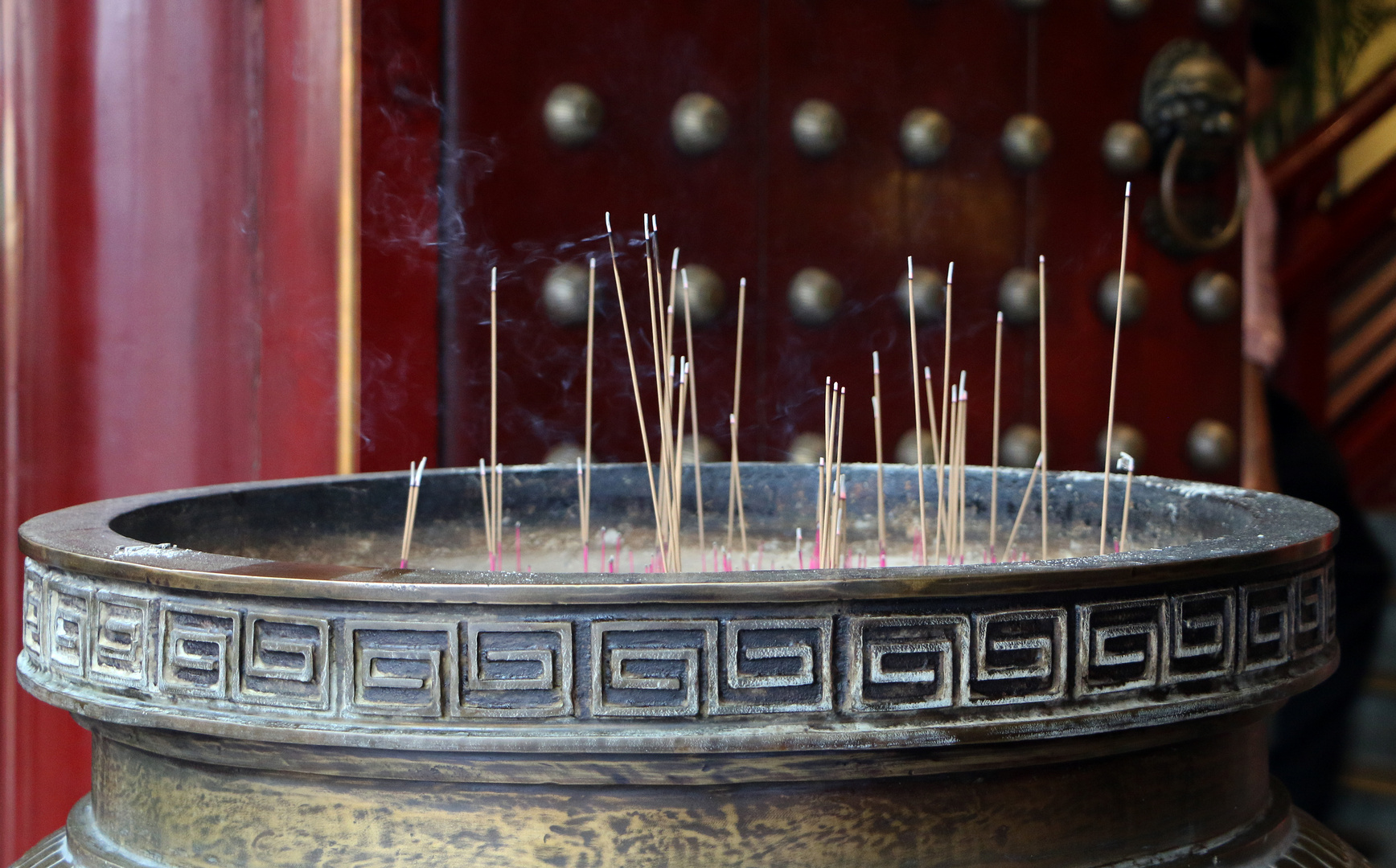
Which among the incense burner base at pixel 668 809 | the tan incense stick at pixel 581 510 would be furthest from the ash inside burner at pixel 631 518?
the incense burner base at pixel 668 809

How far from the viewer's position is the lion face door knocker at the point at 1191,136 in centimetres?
204

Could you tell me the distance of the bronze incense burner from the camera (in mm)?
644

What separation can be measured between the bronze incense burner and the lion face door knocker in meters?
1.44

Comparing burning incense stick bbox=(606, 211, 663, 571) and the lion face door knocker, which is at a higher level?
the lion face door knocker

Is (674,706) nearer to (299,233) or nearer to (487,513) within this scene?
(487,513)

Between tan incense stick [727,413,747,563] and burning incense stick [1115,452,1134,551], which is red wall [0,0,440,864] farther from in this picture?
burning incense stick [1115,452,1134,551]

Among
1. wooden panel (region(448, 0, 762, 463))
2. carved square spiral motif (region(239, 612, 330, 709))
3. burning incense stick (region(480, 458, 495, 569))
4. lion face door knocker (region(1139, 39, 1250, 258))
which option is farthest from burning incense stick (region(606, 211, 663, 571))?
lion face door knocker (region(1139, 39, 1250, 258))

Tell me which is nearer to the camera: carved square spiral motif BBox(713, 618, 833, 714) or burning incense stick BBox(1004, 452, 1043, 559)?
carved square spiral motif BBox(713, 618, 833, 714)

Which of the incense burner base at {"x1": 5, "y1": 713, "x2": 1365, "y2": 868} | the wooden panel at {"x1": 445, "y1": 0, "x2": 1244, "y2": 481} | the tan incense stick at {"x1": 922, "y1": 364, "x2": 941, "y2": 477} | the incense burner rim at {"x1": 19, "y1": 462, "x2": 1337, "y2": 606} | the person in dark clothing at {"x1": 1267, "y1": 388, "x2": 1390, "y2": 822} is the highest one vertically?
the wooden panel at {"x1": 445, "y1": 0, "x2": 1244, "y2": 481}

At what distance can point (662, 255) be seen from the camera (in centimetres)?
172

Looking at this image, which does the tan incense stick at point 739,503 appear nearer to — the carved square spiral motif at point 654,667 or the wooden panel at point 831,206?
the wooden panel at point 831,206

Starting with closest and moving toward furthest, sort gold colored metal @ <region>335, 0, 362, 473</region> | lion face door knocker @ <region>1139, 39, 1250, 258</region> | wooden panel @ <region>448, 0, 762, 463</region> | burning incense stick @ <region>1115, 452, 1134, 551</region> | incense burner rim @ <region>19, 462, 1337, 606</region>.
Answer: incense burner rim @ <region>19, 462, 1337, 606</region>
burning incense stick @ <region>1115, 452, 1134, 551</region>
gold colored metal @ <region>335, 0, 362, 473</region>
wooden panel @ <region>448, 0, 762, 463</region>
lion face door knocker @ <region>1139, 39, 1250, 258</region>

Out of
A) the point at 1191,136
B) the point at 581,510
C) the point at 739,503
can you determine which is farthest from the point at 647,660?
the point at 1191,136

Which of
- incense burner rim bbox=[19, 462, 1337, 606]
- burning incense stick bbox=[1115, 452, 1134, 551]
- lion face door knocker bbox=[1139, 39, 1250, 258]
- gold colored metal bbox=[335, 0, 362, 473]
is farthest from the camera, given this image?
lion face door knocker bbox=[1139, 39, 1250, 258]
